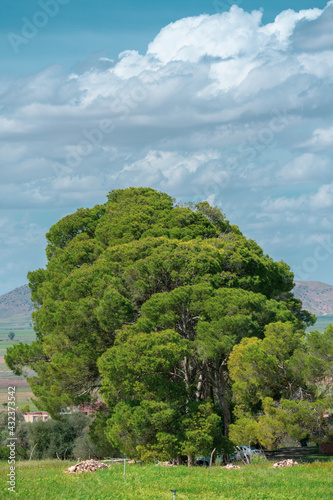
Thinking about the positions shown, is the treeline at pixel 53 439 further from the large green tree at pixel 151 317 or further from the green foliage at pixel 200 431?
the green foliage at pixel 200 431

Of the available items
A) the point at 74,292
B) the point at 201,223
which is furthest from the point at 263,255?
the point at 74,292

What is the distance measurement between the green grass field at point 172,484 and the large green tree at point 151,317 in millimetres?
4879

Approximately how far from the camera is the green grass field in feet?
50.5

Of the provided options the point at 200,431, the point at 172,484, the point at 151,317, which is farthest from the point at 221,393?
the point at 172,484

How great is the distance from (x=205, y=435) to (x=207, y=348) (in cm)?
343

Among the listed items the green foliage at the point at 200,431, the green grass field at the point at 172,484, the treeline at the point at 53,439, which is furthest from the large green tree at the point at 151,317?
the treeline at the point at 53,439

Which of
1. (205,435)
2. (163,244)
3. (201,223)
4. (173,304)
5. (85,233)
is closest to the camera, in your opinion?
(205,435)

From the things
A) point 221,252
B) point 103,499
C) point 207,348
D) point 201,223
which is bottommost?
point 103,499

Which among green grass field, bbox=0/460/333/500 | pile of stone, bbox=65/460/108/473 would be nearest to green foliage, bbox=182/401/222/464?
green grass field, bbox=0/460/333/500

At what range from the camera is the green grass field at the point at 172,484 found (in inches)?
606

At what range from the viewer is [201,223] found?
3544cm

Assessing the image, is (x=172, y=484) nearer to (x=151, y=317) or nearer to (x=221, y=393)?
(x=151, y=317)

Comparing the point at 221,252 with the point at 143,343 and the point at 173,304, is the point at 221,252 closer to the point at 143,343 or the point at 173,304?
the point at 173,304

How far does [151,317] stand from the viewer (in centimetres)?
2809
